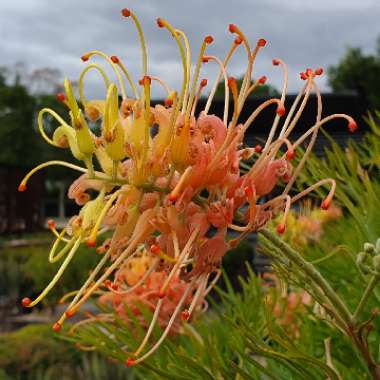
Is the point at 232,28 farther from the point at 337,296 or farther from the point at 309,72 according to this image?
the point at 337,296

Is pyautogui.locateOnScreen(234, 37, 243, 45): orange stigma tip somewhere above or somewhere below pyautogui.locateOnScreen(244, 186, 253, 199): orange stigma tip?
above

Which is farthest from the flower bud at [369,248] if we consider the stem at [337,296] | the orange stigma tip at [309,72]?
the orange stigma tip at [309,72]

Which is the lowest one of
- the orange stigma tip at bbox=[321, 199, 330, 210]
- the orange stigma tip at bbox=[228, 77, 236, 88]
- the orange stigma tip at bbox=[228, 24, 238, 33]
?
the orange stigma tip at bbox=[321, 199, 330, 210]

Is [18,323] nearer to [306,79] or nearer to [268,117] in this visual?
[268,117]

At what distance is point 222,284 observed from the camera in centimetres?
712

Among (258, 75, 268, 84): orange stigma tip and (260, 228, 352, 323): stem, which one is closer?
(260, 228, 352, 323): stem

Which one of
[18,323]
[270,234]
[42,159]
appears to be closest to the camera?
[270,234]

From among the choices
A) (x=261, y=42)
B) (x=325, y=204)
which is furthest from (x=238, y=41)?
(x=325, y=204)

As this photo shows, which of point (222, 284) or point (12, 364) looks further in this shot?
point (222, 284)

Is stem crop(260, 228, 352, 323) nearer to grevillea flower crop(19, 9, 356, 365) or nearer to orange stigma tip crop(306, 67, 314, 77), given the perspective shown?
grevillea flower crop(19, 9, 356, 365)

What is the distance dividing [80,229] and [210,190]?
9 cm

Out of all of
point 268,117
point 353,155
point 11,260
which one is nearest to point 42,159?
point 11,260

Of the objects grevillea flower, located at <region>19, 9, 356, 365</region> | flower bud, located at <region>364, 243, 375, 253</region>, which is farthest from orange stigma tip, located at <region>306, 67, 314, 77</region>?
flower bud, located at <region>364, 243, 375, 253</region>

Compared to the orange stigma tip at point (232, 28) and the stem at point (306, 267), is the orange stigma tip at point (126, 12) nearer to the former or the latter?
the orange stigma tip at point (232, 28)
